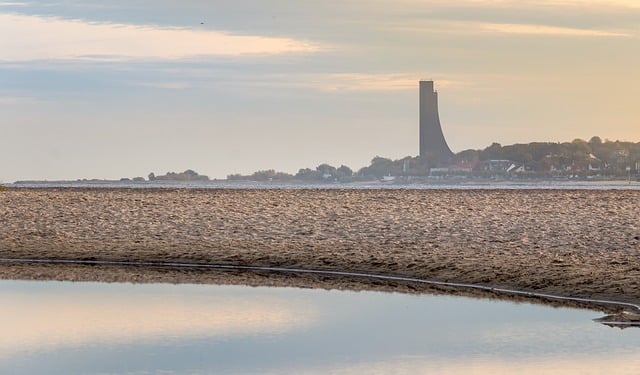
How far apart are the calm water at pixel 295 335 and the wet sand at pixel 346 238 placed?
292cm

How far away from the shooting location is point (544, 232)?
33500 mm

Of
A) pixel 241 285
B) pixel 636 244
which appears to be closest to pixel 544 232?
pixel 636 244

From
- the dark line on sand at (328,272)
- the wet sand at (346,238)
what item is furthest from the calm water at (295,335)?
the wet sand at (346,238)

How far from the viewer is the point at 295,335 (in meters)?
16.8

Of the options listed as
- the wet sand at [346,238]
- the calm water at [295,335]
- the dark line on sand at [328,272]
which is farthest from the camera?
the wet sand at [346,238]

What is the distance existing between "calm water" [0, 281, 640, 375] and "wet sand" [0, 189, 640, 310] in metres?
2.92

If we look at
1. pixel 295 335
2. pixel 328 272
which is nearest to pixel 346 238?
pixel 328 272

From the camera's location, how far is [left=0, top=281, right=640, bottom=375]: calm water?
46.7ft

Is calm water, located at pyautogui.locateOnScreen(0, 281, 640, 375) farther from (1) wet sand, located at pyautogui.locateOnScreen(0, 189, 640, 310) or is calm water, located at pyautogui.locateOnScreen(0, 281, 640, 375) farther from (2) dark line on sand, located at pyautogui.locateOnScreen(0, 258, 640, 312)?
(1) wet sand, located at pyautogui.locateOnScreen(0, 189, 640, 310)

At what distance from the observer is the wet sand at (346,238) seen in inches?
982

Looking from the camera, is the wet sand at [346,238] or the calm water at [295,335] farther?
the wet sand at [346,238]

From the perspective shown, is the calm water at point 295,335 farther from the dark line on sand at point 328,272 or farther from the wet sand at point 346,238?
the wet sand at point 346,238

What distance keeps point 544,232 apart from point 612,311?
14.5 meters

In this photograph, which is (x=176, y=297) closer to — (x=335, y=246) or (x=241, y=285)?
(x=241, y=285)
